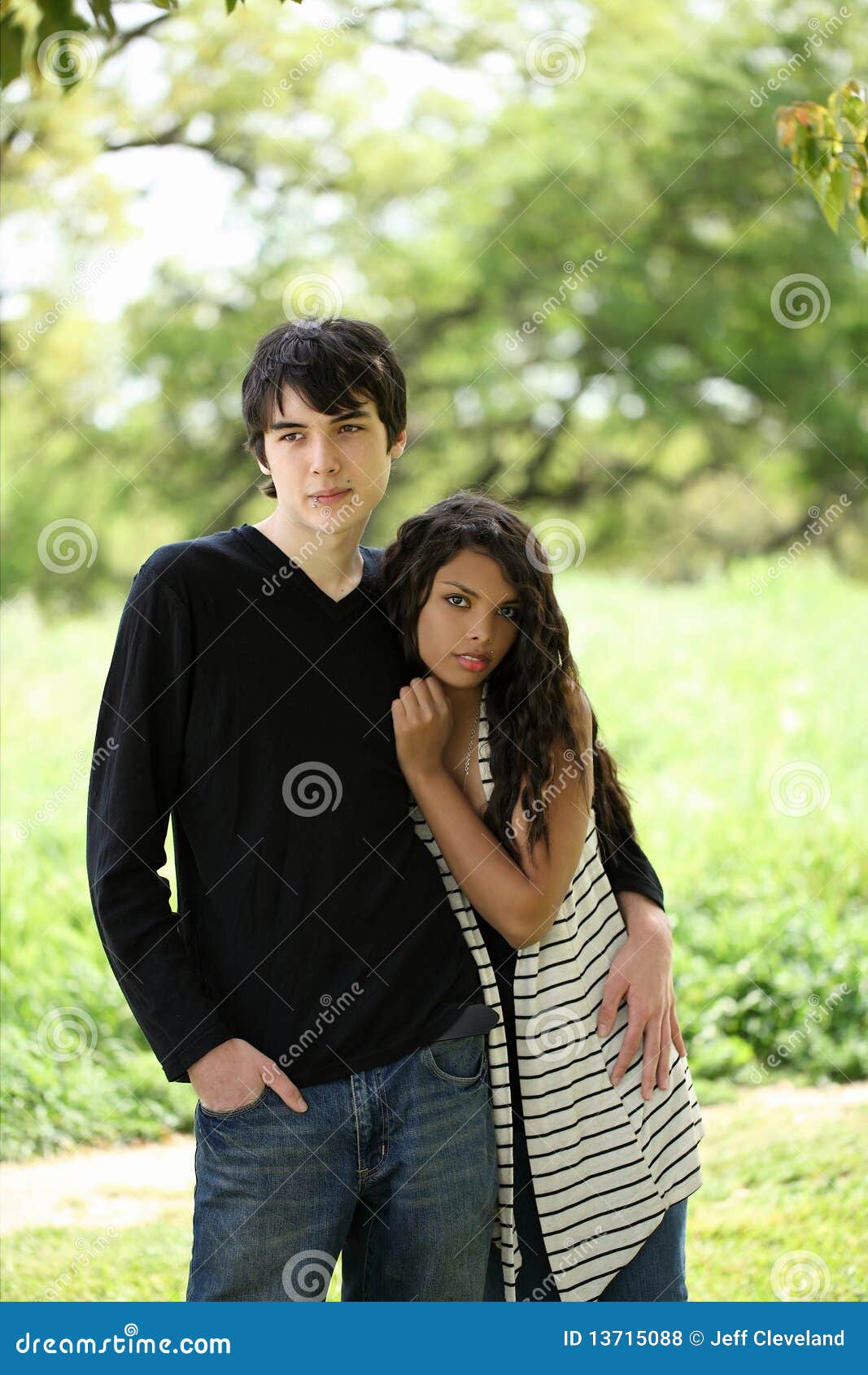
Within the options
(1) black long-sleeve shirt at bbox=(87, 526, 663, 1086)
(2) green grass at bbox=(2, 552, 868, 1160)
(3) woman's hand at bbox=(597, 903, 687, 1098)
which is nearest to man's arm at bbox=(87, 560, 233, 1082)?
(1) black long-sleeve shirt at bbox=(87, 526, 663, 1086)

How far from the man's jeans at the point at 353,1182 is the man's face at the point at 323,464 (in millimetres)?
740

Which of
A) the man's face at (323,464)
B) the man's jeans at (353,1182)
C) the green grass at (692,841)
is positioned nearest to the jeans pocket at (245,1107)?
the man's jeans at (353,1182)

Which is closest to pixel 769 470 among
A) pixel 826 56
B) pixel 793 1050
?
pixel 826 56

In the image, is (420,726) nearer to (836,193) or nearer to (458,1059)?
(458,1059)

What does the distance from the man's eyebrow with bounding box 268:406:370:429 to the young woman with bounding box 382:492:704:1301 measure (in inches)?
7.4

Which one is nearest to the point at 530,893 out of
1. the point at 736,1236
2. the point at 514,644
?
the point at 514,644

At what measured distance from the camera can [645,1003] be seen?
195cm

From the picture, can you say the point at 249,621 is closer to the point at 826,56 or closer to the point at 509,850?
the point at 509,850

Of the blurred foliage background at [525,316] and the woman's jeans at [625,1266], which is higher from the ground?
the blurred foliage background at [525,316]

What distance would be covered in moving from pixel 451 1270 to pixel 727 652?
6155mm

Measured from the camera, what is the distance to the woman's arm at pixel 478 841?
1807mm

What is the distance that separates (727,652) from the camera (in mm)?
7621

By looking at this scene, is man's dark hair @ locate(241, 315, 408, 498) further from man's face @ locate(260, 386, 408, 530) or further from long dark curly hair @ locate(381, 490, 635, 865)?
long dark curly hair @ locate(381, 490, 635, 865)

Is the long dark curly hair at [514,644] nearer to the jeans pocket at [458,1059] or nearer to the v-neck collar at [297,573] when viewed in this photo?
the v-neck collar at [297,573]
